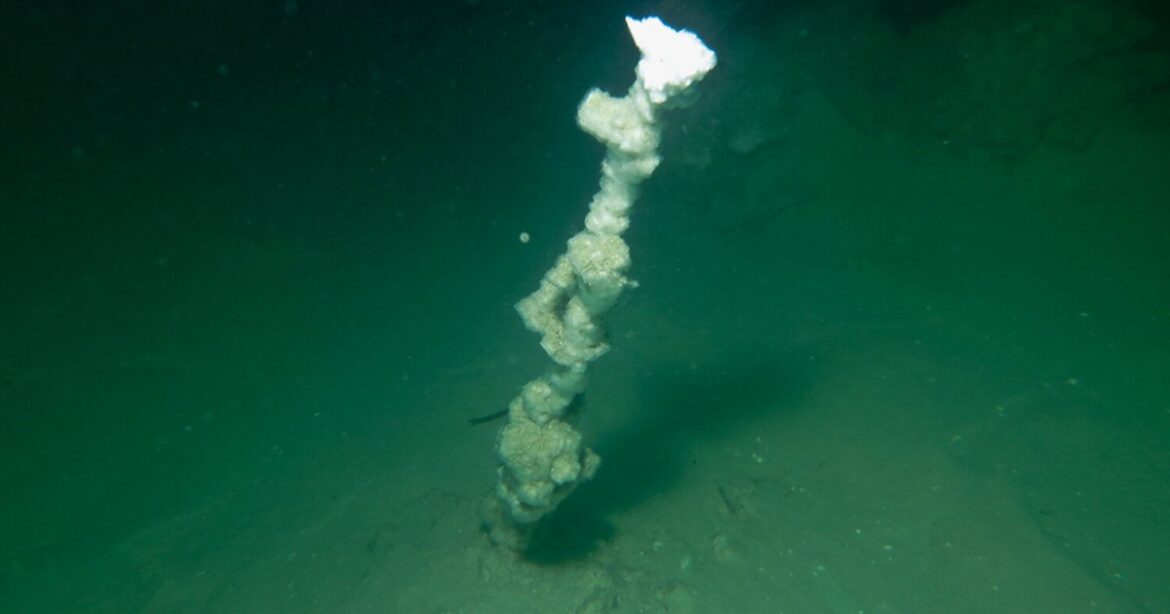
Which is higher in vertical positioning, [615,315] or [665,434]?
[615,315]

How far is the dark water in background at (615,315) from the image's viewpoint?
5.28 m

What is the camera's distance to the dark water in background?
17.3 feet

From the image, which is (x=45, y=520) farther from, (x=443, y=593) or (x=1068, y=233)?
(x=1068, y=233)

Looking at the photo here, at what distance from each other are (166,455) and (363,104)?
27.3 feet

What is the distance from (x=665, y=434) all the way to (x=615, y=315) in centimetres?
392

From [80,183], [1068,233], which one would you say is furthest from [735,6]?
[80,183]

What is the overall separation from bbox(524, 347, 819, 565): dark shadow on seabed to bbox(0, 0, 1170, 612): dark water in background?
0.15 ft

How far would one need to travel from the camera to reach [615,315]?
10.4 m

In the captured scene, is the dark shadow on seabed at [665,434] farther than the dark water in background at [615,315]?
Yes

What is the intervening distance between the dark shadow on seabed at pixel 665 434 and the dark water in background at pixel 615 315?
46 millimetres

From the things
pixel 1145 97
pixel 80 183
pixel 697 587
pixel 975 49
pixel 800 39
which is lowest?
pixel 697 587

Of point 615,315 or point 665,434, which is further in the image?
point 615,315

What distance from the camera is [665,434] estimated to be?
6.71 metres

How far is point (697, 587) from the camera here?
4715 millimetres
